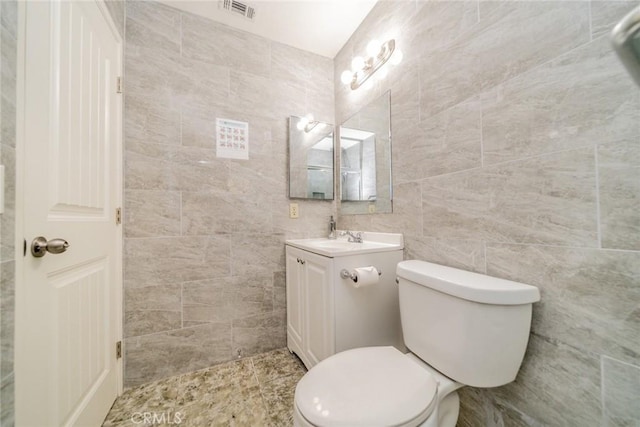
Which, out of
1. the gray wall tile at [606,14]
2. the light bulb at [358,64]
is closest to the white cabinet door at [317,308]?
the gray wall tile at [606,14]

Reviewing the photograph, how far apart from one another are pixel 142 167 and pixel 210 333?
1118mm

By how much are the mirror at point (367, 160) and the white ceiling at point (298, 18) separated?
63cm

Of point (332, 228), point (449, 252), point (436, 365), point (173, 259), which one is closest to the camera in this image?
point (436, 365)

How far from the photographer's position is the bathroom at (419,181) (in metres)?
0.62

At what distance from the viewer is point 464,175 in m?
0.96

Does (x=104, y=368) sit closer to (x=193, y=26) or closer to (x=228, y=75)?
(x=228, y=75)

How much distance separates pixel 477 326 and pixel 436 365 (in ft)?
0.78

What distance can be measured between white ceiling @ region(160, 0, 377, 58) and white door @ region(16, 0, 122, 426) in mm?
613

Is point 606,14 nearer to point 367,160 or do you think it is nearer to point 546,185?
point 546,185

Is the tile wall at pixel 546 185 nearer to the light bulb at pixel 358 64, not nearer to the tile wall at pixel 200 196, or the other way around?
the light bulb at pixel 358 64

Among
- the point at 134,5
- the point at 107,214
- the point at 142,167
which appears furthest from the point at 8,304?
the point at 134,5

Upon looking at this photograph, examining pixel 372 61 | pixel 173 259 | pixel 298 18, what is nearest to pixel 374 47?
pixel 372 61

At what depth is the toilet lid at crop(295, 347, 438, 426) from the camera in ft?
2.00

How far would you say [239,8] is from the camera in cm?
146
